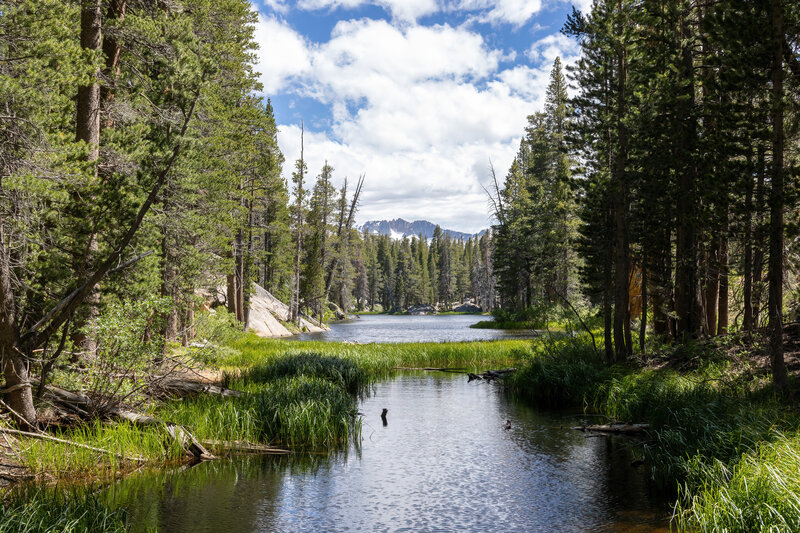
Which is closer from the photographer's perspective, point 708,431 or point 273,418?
point 708,431

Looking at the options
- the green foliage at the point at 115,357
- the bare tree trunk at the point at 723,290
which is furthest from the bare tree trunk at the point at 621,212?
the green foliage at the point at 115,357

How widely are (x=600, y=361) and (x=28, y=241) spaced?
1609cm

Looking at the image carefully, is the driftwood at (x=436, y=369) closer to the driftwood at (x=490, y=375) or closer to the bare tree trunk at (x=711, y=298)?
the driftwood at (x=490, y=375)

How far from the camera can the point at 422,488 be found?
9648mm

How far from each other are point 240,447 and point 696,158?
13.6 metres

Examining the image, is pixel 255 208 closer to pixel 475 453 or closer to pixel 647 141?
pixel 647 141

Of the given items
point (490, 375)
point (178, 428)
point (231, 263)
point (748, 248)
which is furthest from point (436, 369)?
point (178, 428)

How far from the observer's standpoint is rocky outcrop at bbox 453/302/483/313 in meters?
112

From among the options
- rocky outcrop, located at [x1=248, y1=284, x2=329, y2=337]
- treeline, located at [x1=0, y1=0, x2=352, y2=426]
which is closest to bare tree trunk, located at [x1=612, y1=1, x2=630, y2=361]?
treeline, located at [x1=0, y1=0, x2=352, y2=426]

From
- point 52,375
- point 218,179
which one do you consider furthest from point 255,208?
point 52,375

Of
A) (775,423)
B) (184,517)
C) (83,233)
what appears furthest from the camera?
(83,233)

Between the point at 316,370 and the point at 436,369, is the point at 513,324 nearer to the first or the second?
the point at 436,369

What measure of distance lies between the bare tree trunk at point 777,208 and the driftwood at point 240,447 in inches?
386

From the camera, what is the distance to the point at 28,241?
9.06 metres
